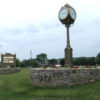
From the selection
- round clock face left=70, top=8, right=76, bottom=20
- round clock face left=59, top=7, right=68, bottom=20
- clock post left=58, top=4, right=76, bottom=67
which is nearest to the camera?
clock post left=58, top=4, right=76, bottom=67

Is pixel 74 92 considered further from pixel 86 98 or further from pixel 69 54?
pixel 69 54

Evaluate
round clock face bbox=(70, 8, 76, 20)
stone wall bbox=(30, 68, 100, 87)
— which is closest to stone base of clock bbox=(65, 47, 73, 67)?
round clock face bbox=(70, 8, 76, 20)

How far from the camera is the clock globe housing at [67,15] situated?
22.3 metres

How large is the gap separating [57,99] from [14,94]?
4.08m

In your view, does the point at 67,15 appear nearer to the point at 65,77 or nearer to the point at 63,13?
the point at 63,13

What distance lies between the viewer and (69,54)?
22344 millimetres

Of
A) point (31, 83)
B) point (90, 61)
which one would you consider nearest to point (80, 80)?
point (31, 83)

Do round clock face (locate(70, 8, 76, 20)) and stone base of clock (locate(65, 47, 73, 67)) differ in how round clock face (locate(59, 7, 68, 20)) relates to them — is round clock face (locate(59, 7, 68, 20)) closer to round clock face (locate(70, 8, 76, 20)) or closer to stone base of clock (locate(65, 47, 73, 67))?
round clock face (locate(70, 8, 76, 20))

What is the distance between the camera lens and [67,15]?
22.3 meters

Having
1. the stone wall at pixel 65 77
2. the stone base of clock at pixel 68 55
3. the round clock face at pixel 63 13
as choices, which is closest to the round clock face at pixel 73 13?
the round clock face at pixel 63 13

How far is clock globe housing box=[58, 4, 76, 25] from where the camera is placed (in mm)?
22312

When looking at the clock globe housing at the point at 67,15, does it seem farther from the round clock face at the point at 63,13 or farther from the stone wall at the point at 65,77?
the stone wall at the point at 65,77

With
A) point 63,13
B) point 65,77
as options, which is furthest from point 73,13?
point 65,77

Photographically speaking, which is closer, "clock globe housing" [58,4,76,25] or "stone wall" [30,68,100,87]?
"stone wall" [30,68,100,87]
